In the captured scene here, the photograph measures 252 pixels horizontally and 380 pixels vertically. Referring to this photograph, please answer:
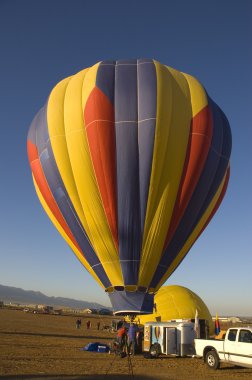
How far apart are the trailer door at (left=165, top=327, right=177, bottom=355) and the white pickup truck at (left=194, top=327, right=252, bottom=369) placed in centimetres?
173

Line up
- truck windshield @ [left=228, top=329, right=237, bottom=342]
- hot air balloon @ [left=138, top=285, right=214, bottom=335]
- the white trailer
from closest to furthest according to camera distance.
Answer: truck windshield @ [left=228, top=329, right=237, bottom=342] < the white trailer < hot air balloon @ [left=138, top=285, right=214, bottom=335]

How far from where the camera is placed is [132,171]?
17328 mm

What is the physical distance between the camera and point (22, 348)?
60.7ft

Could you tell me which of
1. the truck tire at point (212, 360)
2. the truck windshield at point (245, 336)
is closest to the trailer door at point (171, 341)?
the truck tire at point (212, 360)

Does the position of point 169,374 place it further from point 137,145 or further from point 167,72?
point 167,72

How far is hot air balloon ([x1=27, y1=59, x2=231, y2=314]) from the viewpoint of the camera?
56.2ft

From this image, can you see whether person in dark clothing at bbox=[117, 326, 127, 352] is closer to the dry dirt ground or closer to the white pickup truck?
the dry dirt ground

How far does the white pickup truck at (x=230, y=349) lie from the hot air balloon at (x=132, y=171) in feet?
9.61

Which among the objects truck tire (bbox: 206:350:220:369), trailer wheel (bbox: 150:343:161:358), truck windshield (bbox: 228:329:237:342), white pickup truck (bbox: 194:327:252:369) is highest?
truck windshield (bbox: 228:329:237:342)

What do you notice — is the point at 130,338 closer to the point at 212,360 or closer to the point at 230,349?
the point at 212,360

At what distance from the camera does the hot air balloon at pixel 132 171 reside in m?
17.1

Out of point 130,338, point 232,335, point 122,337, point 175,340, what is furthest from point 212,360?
point 130,338

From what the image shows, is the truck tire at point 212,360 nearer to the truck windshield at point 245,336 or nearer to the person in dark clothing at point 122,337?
the truck windshield at point 245,336

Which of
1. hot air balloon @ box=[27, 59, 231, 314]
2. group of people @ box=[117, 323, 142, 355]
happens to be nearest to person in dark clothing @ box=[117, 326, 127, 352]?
group of people @ box=[117, 323, 142, 355]
